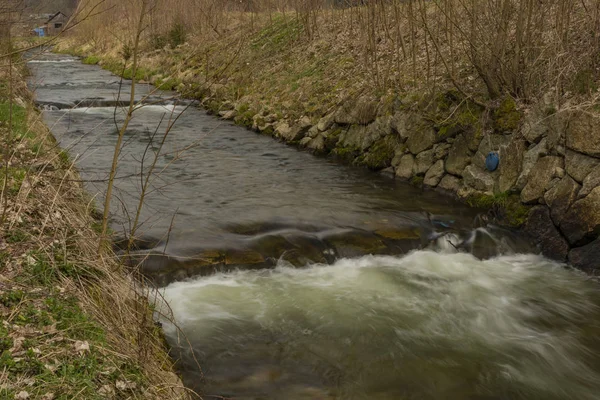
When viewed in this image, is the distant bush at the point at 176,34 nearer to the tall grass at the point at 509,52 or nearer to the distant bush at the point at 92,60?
the distant bush at the point at 92,60

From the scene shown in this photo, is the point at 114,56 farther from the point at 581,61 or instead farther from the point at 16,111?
the point at 581,61

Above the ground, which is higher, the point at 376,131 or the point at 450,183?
the point at 376,131

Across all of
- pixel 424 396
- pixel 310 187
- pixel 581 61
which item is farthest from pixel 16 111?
pixel 581 61

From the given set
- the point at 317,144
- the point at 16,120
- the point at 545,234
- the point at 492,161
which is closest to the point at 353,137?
the point at 317,144

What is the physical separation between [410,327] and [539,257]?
10.3 feet

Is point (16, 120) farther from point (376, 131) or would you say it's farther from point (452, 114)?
point (452, 114)

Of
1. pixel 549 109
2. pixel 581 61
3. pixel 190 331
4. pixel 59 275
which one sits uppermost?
pixel 581 61

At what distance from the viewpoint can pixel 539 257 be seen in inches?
314

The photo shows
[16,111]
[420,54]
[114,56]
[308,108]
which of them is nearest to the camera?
[16,111]

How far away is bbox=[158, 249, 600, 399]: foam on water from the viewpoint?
491 cm

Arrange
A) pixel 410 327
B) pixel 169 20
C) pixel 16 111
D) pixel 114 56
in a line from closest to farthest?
pixel 410 327
pixel 16 111
pixel 169 20
pixel 114 56

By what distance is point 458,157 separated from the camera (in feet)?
32.8

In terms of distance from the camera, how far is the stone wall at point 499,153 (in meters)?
7.71

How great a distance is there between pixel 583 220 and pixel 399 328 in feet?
11.3
